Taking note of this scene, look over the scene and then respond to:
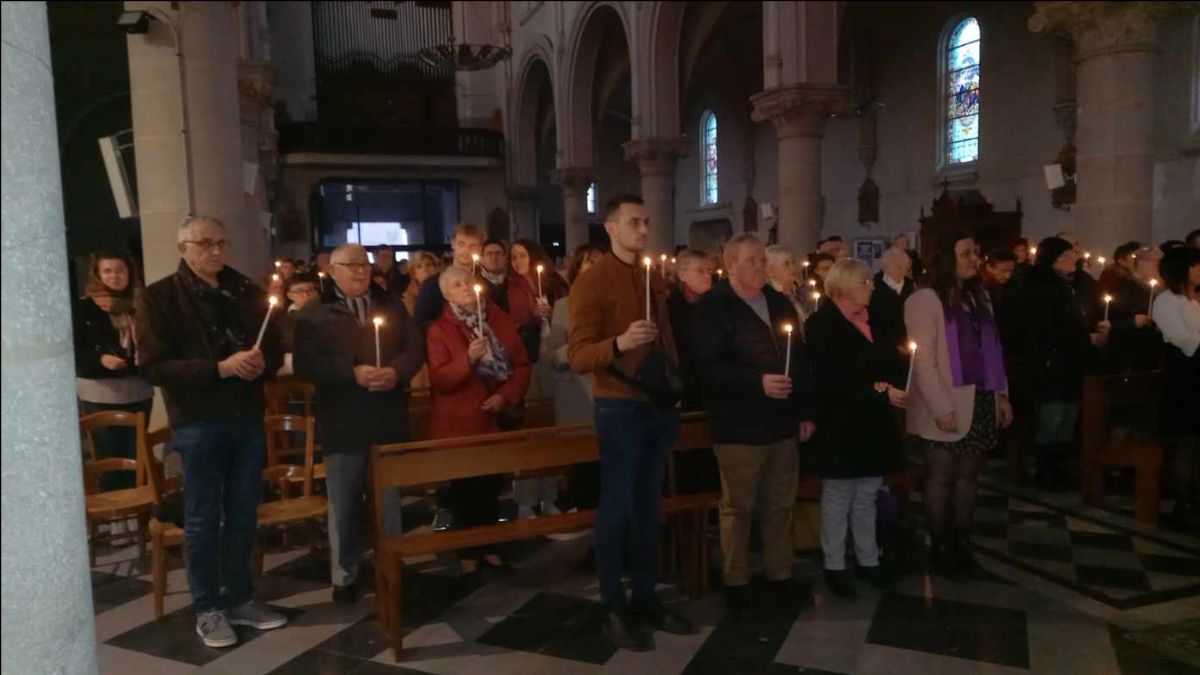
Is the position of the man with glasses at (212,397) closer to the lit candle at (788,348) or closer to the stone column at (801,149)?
the lit candle at (788,348)

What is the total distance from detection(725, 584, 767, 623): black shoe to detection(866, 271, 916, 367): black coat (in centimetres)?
127

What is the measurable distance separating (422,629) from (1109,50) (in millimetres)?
6863

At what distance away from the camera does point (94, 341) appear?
15.5ft

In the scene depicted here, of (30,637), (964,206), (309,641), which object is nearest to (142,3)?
(309,641)

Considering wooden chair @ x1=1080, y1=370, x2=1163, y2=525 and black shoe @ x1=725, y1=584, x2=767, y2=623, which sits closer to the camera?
black shoe @ x1=725, y1=584, x2=767, y2=623

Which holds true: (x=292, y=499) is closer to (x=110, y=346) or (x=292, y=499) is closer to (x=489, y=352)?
(x=489, y=352)

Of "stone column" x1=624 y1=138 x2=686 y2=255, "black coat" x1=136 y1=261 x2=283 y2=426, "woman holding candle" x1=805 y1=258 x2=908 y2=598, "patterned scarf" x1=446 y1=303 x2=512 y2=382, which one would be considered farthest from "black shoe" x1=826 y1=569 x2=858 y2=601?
"stone column" x1=624 y1=138 x2=686 y2=255

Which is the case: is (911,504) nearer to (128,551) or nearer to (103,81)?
(128,551)

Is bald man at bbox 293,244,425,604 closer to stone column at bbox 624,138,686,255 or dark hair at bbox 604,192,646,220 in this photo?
dark hair at bbox 604,192,646,220

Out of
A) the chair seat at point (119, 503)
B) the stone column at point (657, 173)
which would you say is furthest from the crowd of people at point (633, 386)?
the stone column at point (657, 173)

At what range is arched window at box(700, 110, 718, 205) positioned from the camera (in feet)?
75.7

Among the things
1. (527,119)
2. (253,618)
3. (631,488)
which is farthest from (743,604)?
(527,119)

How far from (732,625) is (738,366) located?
1.10m

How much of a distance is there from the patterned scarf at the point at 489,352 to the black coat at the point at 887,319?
68.6 inches
